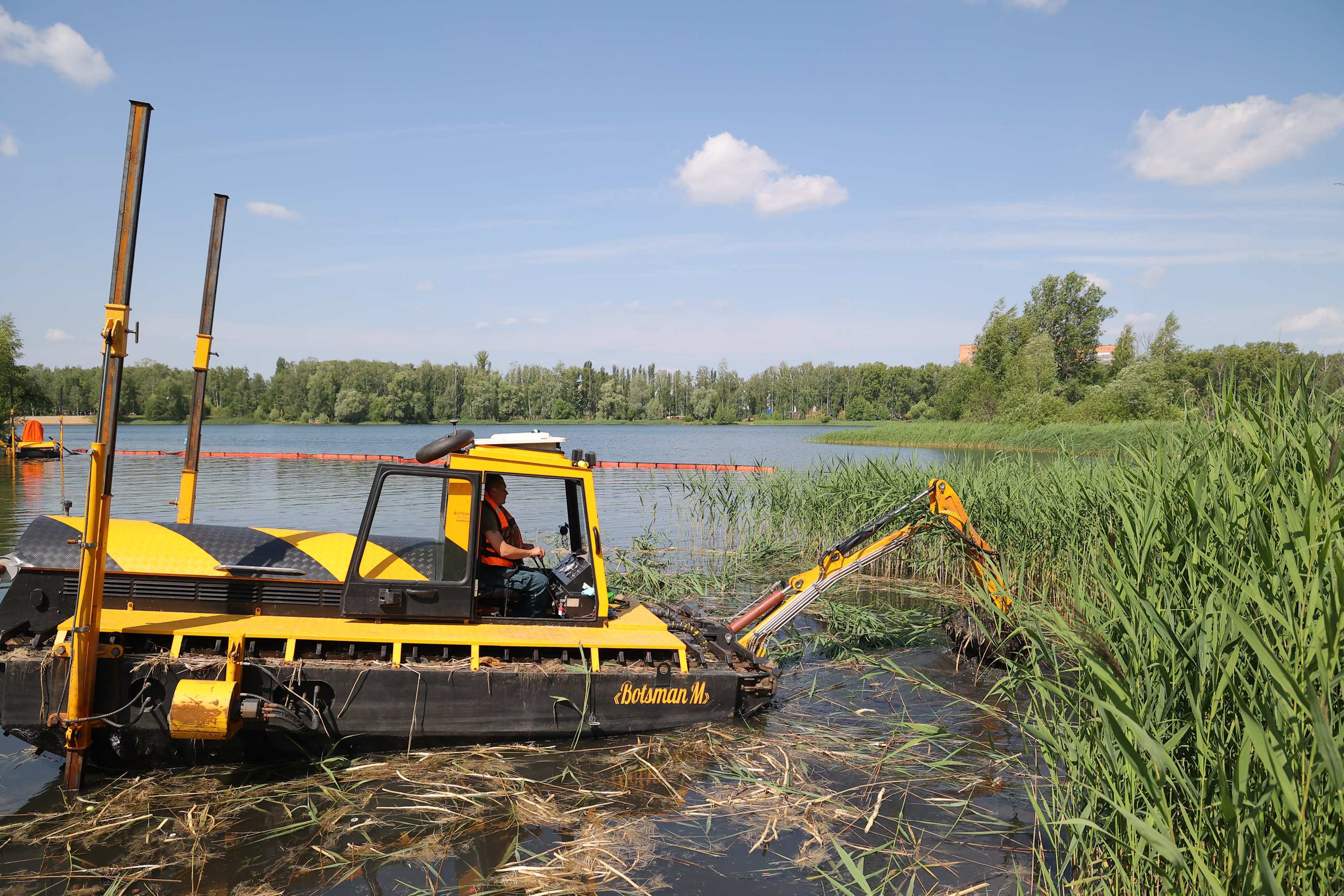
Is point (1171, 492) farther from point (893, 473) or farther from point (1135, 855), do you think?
point (893, 473)

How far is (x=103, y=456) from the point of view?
15.9 ft

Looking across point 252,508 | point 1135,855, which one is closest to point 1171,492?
point 1135,855

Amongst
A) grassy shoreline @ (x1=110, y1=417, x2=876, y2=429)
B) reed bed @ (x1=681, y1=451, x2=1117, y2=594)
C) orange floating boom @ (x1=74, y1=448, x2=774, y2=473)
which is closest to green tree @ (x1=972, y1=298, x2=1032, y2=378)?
grassy shoreline @ (x1=110, y1=417, x2=876, y2=429)

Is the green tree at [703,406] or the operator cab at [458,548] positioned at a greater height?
the green tree at [703,406]

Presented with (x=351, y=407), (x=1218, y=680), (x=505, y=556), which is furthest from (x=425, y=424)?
(x=1218, y=680)

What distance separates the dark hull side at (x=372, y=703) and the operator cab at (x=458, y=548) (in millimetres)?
462

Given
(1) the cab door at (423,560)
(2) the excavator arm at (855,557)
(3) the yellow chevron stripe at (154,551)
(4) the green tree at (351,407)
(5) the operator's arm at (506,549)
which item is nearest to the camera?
(3) the yellow chevron stripe at (154,551)

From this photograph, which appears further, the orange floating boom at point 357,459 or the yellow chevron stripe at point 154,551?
the orange floating boom at point 357,459

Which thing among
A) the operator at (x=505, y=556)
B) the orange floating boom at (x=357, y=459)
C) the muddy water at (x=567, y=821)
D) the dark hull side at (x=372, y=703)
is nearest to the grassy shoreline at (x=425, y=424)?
the orange floating boom at (x=357, y=459)

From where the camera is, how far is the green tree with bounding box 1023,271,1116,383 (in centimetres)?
7544

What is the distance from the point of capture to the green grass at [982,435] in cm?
3053

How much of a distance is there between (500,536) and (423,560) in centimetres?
57

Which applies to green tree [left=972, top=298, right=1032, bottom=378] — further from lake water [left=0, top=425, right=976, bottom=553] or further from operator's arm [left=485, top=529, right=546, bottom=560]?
operator's arm [left=485, top=529, right=546, bottom=560]

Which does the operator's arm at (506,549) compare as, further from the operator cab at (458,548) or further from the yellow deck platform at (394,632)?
the yellow deck platform at (394,632)
